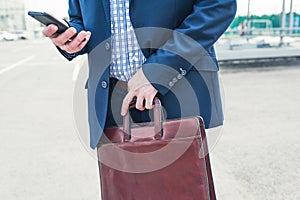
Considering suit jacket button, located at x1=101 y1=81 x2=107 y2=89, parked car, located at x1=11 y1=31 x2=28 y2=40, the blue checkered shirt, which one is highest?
the blue checkered shirt

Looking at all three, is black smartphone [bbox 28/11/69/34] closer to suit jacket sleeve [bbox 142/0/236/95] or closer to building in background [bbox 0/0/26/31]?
suit jacket sleeve [bbox 142/0/236/95]

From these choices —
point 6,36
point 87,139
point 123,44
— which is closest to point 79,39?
point 123,44

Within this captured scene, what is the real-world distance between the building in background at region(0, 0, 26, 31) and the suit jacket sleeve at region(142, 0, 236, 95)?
35.6 meters

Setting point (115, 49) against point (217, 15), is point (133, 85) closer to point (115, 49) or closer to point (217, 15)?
point (115, 49)

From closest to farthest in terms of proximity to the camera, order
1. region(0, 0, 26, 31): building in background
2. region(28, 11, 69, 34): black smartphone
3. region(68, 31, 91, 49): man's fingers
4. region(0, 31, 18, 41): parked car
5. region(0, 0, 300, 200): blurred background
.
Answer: region(28, 11, 69, 34): black smartphone
region(68, 31, 91, 49): man's fingers
region(0, 0, 300, 200): blurred background
region(0, 31, 18, 41): parked car
region(0, 0, 26, 31): building in background

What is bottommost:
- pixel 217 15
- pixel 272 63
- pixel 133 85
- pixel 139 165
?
pixel 272 63

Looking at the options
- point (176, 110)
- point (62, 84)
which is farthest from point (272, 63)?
point (176, 110)

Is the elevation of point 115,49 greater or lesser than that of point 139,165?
greater

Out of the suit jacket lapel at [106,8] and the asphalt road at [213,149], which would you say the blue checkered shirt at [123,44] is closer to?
the suit jacket lapel at [106,8]

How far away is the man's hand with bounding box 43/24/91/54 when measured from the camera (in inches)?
33.6

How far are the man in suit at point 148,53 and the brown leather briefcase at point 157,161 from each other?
0.07 metres

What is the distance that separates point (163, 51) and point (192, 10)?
Answer: 0.14 metres

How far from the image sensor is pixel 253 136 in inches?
120

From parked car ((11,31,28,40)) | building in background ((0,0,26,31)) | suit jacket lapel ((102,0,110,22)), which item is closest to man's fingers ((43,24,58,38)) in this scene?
suit jacket lapel ((102,0,110,22))
